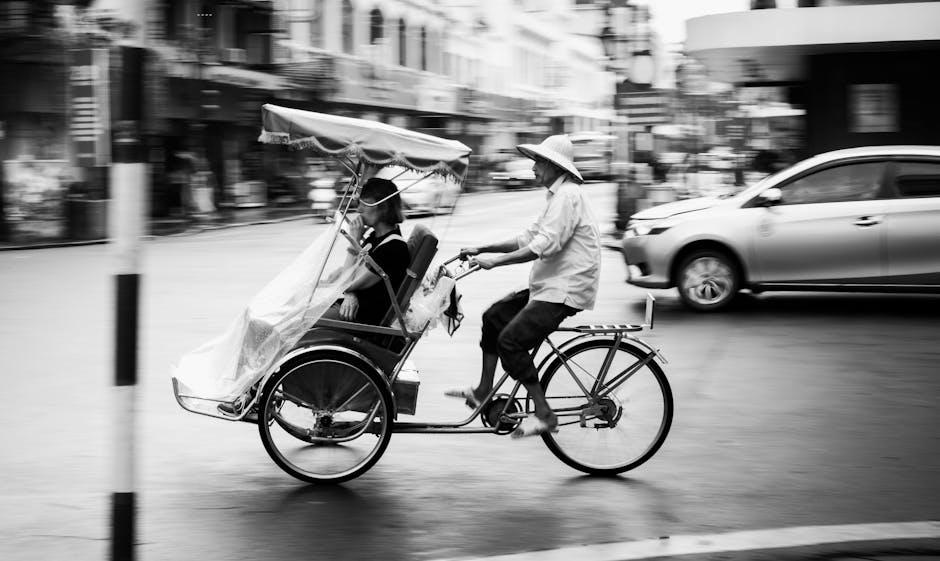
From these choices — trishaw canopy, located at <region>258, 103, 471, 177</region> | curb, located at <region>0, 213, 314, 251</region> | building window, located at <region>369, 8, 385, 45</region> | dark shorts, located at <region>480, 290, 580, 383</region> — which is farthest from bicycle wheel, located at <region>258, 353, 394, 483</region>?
building window, located at <region>369, 8, 385, 45</region>

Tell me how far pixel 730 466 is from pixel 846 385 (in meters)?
2.53

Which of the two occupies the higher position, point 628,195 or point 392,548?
point 628,195

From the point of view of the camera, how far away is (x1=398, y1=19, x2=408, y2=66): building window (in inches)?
1903

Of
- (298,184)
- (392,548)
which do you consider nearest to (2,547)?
(392,548)

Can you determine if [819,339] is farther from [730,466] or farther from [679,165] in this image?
[679,165]

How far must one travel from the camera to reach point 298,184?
118 ft

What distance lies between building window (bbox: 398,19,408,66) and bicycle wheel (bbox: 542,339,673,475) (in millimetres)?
43735

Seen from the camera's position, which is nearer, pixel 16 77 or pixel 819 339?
pixel 819 339

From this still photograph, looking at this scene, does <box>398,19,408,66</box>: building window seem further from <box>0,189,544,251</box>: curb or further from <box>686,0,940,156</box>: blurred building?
<box>686,0,940,156</box>: blurred building

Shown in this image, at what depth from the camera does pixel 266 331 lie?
5762mm

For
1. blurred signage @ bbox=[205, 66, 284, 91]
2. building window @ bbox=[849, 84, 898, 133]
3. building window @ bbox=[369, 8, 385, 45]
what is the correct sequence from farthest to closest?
building window @ bbox=[369, 8, 385, 45]
blurred signage @ bbox=[205, 66, 284, 91]
building window @ bbox=[849, 84, 898, 133]

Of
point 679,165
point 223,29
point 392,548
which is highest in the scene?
point 223,29

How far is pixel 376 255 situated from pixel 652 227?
21.8 ft

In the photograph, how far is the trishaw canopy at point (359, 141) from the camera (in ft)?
18.5
